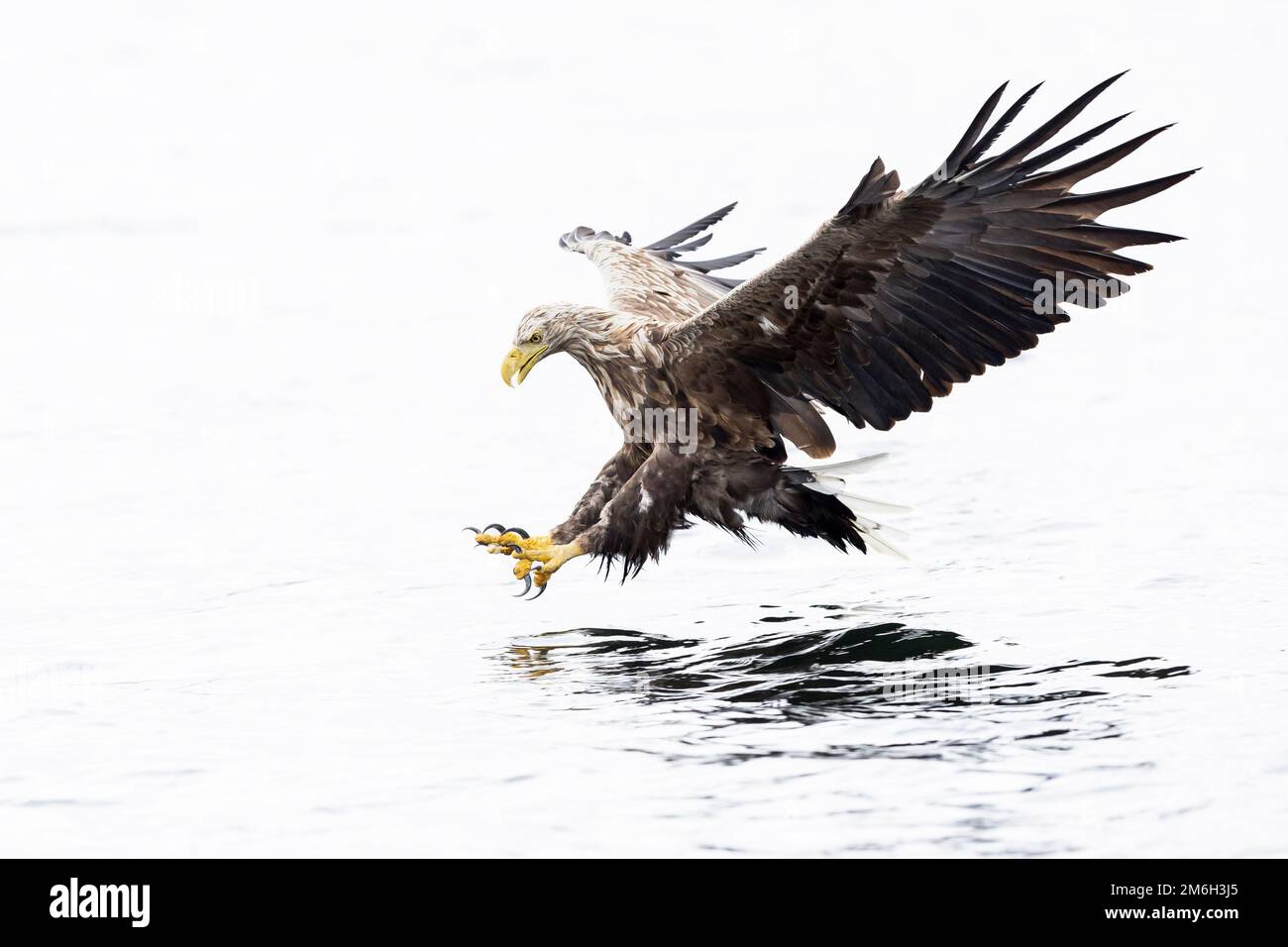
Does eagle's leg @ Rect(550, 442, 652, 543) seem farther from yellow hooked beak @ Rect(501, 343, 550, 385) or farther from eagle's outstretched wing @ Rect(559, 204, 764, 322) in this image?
eagle's outstretched wing @ Rect(559, 204, 764, 322)

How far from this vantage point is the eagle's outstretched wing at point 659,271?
8.43m

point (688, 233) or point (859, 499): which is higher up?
point (688, 233)

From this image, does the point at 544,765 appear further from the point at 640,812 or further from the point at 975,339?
the point at 975,339

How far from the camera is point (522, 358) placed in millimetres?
7578

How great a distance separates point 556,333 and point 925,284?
1580 millimetres

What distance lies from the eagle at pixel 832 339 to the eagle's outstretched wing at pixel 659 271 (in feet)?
2.54

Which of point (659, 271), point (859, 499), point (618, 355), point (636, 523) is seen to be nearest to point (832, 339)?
point (859, 499)

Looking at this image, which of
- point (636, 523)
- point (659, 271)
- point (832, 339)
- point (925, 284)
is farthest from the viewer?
point (659, 271)

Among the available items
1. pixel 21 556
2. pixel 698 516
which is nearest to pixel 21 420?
pixel 21 556

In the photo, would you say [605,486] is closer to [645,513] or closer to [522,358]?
[645,513]

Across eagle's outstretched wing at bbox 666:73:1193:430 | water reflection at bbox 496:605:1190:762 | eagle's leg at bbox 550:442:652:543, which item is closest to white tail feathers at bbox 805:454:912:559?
eagle's outstretched wing at bbox 666:73:1193:430

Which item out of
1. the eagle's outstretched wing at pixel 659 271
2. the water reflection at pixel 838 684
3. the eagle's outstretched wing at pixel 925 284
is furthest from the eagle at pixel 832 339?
the eagle's outstretched wing at pixel 659 271

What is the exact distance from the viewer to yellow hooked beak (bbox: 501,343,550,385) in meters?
7.55

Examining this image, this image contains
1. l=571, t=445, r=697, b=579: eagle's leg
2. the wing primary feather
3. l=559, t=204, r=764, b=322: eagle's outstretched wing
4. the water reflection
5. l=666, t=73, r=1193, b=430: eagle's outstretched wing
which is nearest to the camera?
the water reflection
